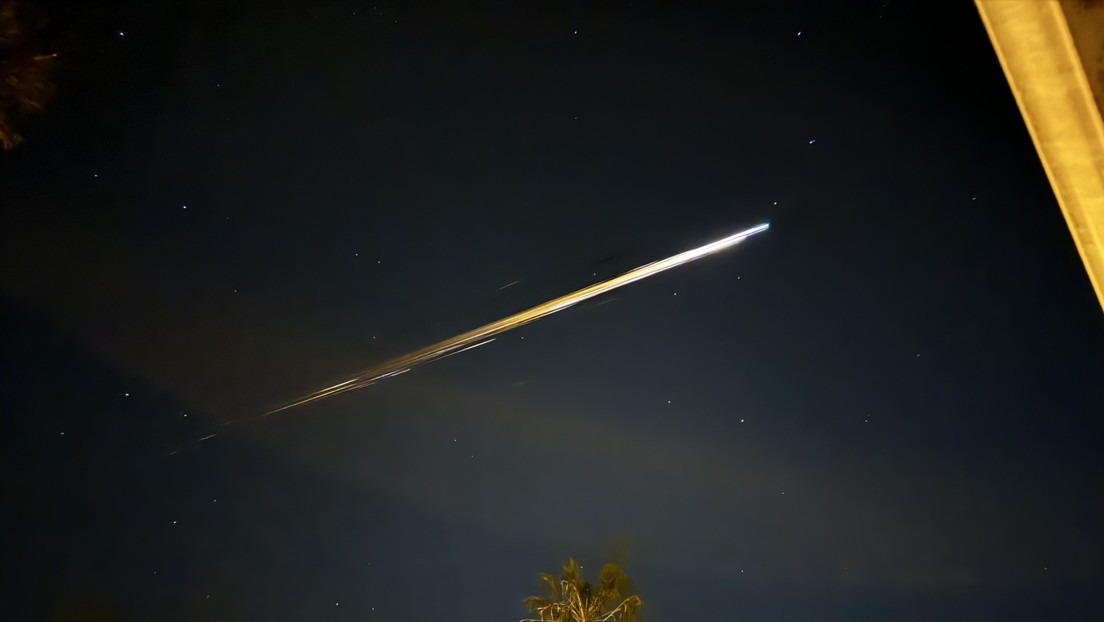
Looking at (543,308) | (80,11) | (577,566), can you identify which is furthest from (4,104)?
(577,566)

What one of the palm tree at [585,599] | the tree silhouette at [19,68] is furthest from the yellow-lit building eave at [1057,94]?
the palm tree at [585,599]

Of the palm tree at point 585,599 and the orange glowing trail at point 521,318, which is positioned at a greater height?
the orange glowing trail at point 521,318

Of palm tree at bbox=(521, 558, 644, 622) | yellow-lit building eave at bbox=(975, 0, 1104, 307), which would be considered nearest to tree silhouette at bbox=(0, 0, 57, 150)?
yellow-lit building eave at bbox=(975, 0, 1104, 307)

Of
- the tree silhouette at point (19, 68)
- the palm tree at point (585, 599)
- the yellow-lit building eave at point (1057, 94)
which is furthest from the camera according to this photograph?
the palm tree at point (585, 599)

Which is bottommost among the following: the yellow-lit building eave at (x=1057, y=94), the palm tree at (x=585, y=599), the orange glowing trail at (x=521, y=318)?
the palm tree at (x=585, y=599)

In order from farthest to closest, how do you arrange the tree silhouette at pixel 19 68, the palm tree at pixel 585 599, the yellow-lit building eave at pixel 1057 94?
the palm tree at pixel 585 599 → the tree silhouette at pixel 19 68 → the yellow-lit building eave at pixel 1057 94

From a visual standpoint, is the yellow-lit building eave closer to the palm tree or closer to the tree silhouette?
the tree silhouette

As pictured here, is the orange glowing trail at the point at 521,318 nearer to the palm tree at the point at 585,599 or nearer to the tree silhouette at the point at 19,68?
the palm tree at the point at 585,599

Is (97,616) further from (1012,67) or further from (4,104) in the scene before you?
(1012,67)
